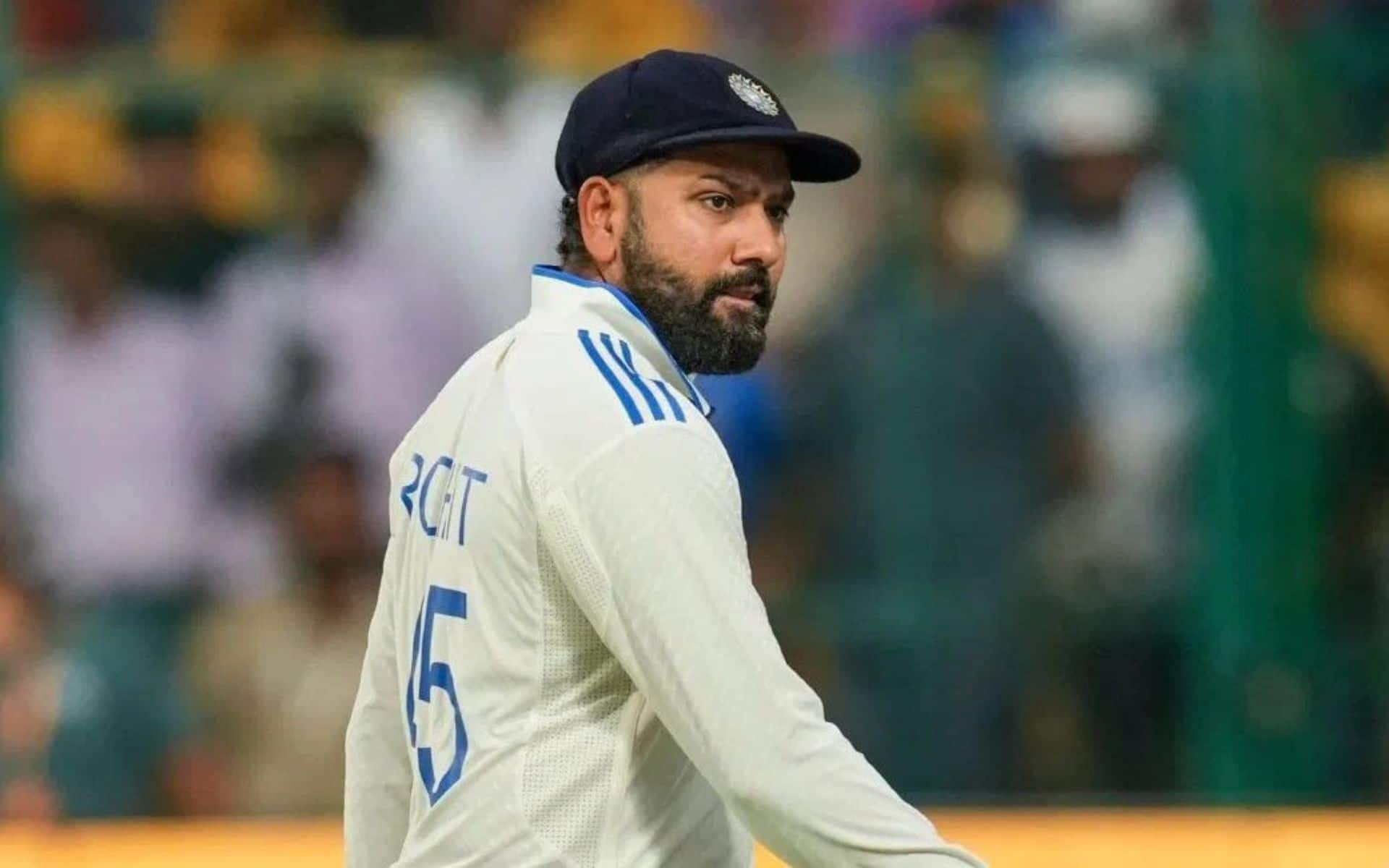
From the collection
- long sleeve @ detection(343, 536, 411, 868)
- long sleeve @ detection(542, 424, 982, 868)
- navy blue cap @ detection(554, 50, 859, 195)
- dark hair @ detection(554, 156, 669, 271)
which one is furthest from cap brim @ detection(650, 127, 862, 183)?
long sleeve @ detection(343, 536, 411, 868)

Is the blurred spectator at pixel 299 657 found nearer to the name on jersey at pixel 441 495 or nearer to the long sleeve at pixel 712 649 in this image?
the name on jersey at pixel 441 495

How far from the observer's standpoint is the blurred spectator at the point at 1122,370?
745 cm

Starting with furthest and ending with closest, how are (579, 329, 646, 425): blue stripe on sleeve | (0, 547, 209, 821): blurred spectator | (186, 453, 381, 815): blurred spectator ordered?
(186, 453, 381, 815): blurred spectator, (0, 547, 209, 821): blurred spectator, (579, 329, 646, 425): blue stripe on sleeve

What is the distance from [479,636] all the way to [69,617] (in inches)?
188

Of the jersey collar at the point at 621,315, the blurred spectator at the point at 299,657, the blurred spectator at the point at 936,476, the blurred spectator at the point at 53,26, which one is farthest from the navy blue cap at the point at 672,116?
the blurred spectator at the point at 53,26

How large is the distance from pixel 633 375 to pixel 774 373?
444cm

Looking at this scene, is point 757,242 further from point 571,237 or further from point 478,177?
point 478,177

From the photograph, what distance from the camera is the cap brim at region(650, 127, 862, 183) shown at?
10.4 feet

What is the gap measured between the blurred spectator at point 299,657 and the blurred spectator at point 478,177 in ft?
2.00

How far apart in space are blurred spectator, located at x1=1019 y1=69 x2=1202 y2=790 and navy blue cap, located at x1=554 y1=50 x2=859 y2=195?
14.1ft

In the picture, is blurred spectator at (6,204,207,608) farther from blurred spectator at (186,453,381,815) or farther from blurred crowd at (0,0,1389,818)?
blurred spectator at (186,453,381,815)

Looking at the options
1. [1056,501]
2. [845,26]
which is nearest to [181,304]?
[845,26]

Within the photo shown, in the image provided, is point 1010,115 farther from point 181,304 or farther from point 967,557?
point 181,304

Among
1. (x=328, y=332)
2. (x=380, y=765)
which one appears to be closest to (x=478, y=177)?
(x=328, y=332)
